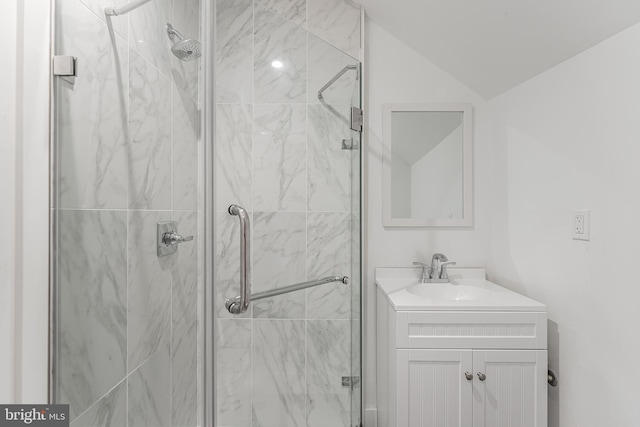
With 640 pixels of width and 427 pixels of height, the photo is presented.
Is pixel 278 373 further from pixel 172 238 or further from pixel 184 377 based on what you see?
pixel 172 238

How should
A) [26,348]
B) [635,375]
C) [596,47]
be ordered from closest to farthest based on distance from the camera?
[26,348] → [635,375] → [596,47]

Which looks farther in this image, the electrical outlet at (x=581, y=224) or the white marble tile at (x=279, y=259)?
the electrical outlet at (x=581, y=224)

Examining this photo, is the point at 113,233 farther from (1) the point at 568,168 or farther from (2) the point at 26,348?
(1) the point at 568,168

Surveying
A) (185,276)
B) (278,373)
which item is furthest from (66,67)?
(278,373)

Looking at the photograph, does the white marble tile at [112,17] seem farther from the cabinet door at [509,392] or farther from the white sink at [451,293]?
the cabinet door at [509,392]

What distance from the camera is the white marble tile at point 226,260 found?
950 millimetres

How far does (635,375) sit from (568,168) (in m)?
0.74

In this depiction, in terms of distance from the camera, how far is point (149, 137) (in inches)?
33.3

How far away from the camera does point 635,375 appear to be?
3.59ft

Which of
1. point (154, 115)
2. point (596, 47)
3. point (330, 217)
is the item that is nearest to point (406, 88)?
point (596, 47)

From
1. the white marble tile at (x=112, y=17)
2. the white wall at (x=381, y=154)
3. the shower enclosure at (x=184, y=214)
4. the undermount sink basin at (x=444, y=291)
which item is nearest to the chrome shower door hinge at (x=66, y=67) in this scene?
the shower enclosure at (x=184, y=214)

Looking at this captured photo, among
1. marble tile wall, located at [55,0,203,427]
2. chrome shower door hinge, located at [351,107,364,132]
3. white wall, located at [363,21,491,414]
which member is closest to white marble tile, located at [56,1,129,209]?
marble tile wall, located at [55,0,203,427]

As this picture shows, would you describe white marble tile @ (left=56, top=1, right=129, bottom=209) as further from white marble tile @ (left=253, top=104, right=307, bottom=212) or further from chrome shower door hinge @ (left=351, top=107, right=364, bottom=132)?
chrome shower door hinge @ (left=351, top=107, right=364, bottom=132)

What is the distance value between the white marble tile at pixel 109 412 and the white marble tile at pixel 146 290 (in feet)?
0.18
